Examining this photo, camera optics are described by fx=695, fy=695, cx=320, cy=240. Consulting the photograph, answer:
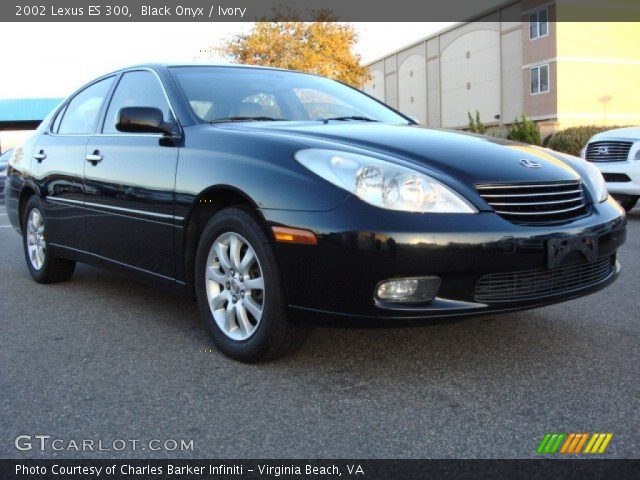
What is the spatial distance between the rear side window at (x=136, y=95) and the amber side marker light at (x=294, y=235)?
1266mm

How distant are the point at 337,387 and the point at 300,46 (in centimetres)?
3207

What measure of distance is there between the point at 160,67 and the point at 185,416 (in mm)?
2371

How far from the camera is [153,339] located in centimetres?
382

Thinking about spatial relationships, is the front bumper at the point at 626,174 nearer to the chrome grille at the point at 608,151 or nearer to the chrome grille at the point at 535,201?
the chrome grille at the point at 608,151

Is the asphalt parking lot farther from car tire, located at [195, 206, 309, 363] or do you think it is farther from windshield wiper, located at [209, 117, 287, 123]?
windshield wiper, located at [209, 117, 287, 123]

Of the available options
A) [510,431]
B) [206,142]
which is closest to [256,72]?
[206,142]

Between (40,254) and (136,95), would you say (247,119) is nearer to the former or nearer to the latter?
(136,95)

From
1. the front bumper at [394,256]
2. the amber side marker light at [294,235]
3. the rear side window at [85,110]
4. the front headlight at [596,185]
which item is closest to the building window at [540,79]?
the rear side window at [85,110]

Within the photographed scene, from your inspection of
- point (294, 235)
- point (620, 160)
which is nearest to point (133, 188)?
point (294, 235)

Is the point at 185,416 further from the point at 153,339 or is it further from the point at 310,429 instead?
the point at 153,339

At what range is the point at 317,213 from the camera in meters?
2.93

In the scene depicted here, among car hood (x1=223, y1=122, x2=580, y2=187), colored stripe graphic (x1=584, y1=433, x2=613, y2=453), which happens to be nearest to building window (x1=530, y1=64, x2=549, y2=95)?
car hood (x1=223, y1=122, x2=580, y2=187)

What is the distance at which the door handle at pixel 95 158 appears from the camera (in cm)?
440
